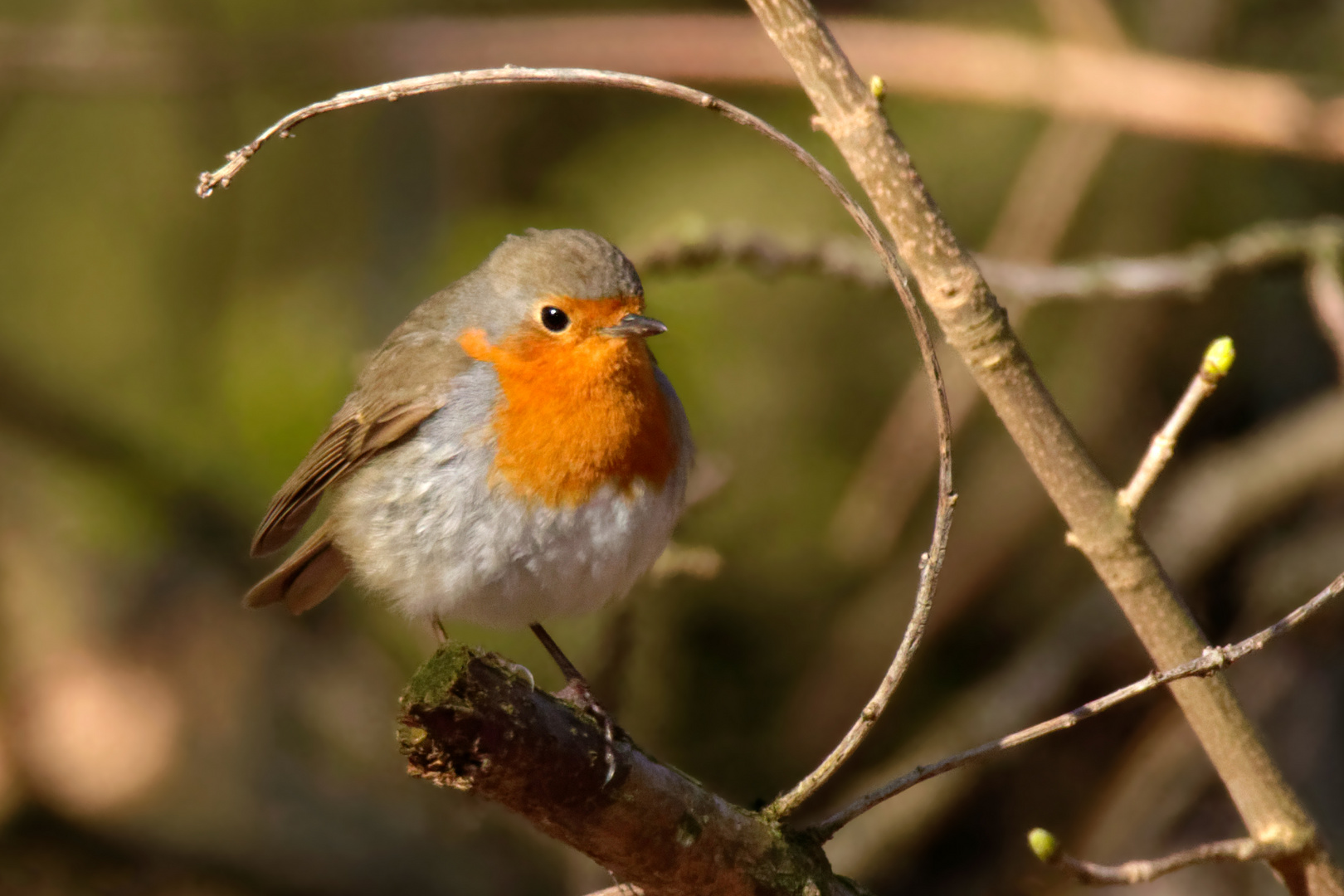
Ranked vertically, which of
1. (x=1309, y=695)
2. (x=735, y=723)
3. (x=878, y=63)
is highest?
(x=878, y=63)

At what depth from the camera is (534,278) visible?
2990mm

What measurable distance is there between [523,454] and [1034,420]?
46.2 inches

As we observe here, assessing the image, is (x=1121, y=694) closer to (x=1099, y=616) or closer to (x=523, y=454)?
(x=523, y=454)

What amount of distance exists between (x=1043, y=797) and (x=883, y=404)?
1.54 m

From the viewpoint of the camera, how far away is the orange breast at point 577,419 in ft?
9.17

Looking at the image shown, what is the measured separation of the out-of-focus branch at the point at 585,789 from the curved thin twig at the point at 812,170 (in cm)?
15

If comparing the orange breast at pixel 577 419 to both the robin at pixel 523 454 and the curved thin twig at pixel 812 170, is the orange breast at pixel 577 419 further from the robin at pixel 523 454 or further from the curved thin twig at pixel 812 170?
the curved thin twig at pixel 812 170

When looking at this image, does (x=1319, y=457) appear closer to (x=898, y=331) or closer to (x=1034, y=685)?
(x=1034, y=685)

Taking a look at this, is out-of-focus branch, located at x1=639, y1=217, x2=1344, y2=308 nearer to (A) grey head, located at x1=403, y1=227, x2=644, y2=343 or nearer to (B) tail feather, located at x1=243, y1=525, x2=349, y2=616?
(A) grey head, located at x1=403, y1=227, x2=644, y2=343

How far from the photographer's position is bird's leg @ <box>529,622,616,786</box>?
1.95 meters

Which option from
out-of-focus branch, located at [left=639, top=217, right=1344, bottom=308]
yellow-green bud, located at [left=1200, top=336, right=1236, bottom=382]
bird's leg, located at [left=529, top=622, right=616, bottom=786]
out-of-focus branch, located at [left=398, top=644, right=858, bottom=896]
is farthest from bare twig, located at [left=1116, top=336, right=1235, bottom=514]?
out-of-focus branch, located at [left=639, top=217, right=1344, bottom=308]

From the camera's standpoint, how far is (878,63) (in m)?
4.18

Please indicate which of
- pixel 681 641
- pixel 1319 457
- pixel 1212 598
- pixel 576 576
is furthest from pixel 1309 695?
pixel 576 576

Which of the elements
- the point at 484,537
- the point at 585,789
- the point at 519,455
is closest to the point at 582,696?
the point at 484,537
